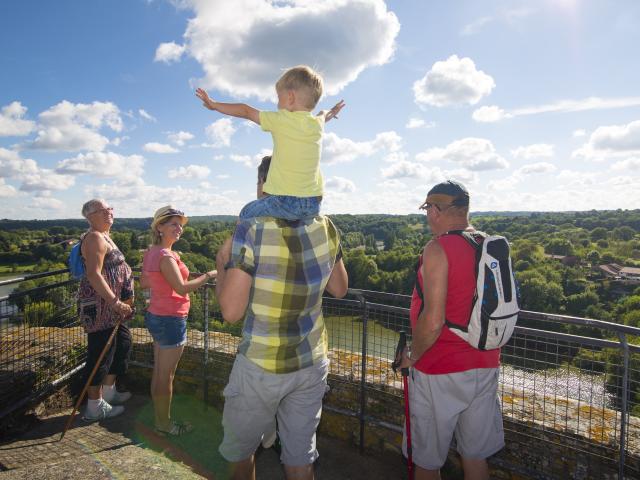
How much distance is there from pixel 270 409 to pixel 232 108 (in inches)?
56.4

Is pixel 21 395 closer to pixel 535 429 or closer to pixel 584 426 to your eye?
pixel 535 429

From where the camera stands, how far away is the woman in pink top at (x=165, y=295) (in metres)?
3.26

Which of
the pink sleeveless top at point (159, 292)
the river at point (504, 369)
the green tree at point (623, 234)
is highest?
the green tree at point (623, 234)

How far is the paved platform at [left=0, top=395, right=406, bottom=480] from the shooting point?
125 inches

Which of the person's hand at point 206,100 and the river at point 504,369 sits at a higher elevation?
the person's hand at point 206,100

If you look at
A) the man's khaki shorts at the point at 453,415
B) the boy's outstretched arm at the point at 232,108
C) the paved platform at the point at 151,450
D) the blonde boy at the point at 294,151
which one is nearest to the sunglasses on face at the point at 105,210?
the paved platform at the point at 151,450

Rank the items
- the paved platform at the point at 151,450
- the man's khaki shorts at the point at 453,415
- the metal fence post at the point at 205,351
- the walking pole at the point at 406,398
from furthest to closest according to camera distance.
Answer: the metal fence post at the point at 205,351 < the paved platform at the point at 151,450 < the walking pole at the point at 406,398 < the man's khaki shorts at the point at 453,415

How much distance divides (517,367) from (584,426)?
1.94 ft

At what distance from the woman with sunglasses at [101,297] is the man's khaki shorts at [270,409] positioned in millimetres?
2246

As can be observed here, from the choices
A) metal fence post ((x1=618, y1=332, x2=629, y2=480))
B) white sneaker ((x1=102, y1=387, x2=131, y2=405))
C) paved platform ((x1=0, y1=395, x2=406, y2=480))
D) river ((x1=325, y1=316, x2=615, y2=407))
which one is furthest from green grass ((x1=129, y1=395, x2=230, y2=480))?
metal fence post ((x1=618, y1=332, x2=629, y2=480))

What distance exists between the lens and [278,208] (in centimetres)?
169

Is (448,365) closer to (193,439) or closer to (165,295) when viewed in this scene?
(165,295)

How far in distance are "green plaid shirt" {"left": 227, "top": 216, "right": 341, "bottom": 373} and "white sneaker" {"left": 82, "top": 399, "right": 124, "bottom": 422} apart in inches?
113

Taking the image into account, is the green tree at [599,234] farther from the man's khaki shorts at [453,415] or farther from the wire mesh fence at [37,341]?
the wire mesh fence at [37,341]
